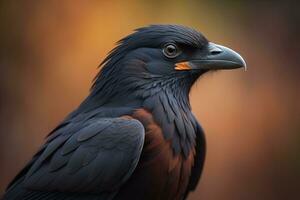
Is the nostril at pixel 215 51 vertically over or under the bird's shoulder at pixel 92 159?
over

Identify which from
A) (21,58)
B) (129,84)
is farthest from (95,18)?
(129,84)

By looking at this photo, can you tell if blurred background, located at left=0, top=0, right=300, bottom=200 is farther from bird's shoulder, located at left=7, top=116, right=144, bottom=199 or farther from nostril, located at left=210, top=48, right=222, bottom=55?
bird's shoulder, located at left=7, top=116, right=144, bottom=199

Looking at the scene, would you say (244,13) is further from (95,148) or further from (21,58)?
(95,148)

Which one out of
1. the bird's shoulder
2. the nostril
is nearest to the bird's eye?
the nostril

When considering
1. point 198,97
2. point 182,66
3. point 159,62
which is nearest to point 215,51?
point 182,66

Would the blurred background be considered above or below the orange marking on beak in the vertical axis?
below

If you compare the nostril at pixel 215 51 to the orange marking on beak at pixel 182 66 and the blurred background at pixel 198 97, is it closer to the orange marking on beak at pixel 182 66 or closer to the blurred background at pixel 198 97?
the orange marking on beak at pixel 182 66

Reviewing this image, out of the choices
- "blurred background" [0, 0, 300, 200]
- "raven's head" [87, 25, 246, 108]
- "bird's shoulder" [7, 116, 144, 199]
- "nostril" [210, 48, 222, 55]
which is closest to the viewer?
"bird's shoulder" [7, 116, 144, 199]

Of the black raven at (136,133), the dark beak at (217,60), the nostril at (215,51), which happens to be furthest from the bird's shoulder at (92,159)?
the nostril at (215,51)

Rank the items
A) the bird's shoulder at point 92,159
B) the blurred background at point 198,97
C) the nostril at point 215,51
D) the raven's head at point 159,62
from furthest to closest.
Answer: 1. the blurred background at point 198,97
2. the nostril at point 215,51
3. the raven's head at point 159,62
4. the bird's shoulder at point 92,159
